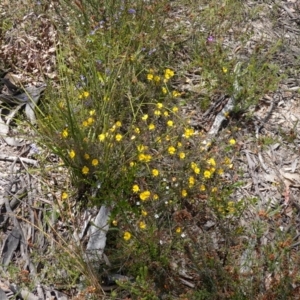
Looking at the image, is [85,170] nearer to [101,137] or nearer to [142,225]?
[101,137]

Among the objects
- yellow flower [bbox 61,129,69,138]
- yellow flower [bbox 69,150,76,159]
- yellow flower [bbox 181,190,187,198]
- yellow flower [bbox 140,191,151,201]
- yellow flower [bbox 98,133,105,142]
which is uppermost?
yellow flower [bbox 61,129,69,138]

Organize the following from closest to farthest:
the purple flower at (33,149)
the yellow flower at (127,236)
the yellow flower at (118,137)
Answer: the yellow flower at (127,236)
the yellow flower at (118,137)
the purple flower at (33,149)

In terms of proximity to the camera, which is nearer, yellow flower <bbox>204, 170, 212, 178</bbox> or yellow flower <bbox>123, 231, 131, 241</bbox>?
yellow flower <bbox>123, 231, 131, 241</bbox>

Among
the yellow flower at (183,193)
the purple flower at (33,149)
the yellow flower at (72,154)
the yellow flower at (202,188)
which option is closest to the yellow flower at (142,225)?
the yellow flower at (183,193)

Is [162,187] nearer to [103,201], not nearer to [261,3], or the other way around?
[103,201]

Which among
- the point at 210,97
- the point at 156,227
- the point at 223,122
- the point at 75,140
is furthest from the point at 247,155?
the point at 75,140

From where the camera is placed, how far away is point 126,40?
3674mm

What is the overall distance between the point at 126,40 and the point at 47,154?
3.73 feet

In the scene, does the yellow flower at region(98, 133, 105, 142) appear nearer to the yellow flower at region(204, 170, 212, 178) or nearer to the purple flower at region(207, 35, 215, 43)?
the yellow flower at region(204, 170, 212, 178)

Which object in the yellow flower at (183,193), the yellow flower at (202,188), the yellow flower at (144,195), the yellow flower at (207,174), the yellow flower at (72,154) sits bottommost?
the yellow flower at (202,188)

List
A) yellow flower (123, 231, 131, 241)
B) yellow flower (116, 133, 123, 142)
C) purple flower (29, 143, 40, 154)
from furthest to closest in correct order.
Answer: purple flower (29, 143, 40, 154), yellow flower (116, 133, 123, 142), yellow flower (123, 231, 131, 241)

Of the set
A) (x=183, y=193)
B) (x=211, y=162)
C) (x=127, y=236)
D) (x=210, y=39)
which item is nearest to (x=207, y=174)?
(x=211, y=162)

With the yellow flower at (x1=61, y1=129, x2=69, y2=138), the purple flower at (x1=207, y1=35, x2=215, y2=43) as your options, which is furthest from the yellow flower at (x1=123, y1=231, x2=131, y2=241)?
the purple flower at (x1=207, y1=35, x2=215, y2=43)

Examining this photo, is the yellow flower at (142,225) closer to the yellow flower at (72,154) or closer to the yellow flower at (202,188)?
the yellow flower at (202,188)
